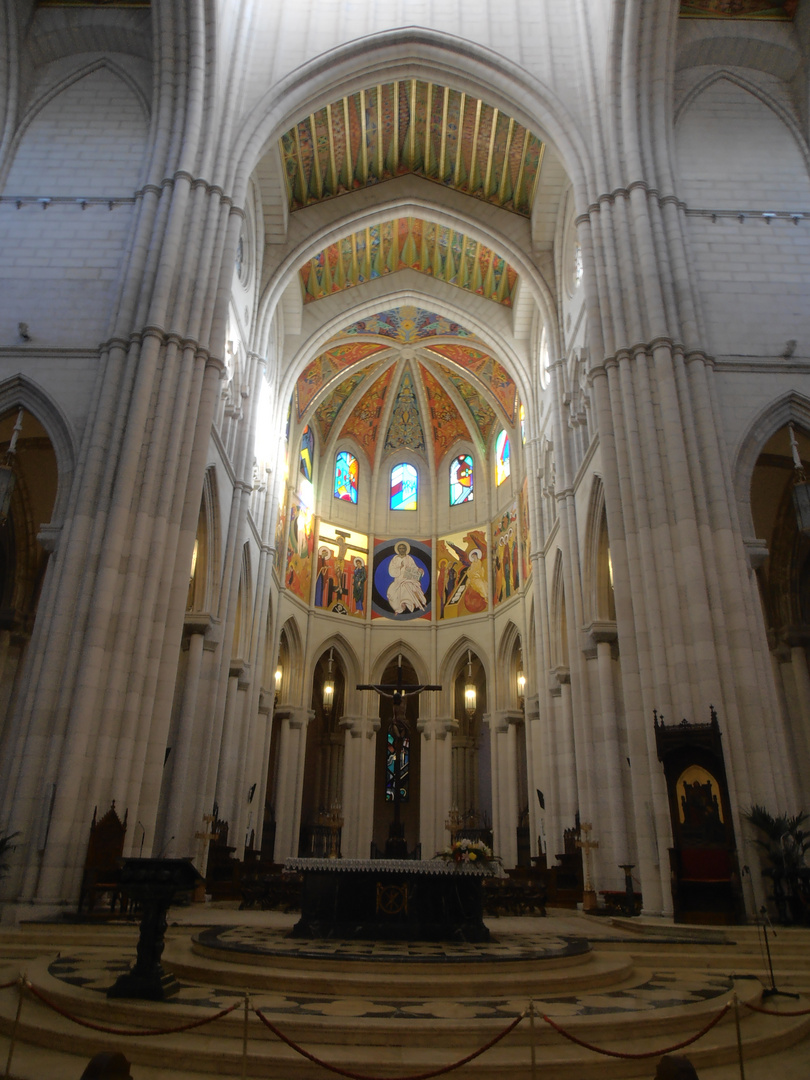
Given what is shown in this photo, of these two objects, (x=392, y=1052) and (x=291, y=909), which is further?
(x=291, y=909)

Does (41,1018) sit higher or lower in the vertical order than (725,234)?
lower

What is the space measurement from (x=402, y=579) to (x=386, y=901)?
2093cm

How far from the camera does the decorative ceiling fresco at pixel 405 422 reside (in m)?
29.8

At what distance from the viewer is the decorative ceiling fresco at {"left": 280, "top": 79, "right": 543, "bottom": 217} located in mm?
19547

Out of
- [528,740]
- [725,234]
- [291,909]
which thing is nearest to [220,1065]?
[291,909]

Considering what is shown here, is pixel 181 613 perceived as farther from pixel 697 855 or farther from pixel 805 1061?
pixel 805 1061

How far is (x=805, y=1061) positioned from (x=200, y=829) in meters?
12.5

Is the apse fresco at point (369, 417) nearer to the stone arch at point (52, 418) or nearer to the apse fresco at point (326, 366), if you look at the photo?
the apse fresco at point (326, 366)

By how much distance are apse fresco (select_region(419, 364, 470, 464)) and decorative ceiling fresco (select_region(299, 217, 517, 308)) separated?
501 centimetres

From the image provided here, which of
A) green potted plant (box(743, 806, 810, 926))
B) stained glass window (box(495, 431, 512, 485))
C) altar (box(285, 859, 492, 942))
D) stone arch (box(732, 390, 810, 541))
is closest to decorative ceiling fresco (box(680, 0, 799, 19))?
stone arch (box(732, 390, 810, 541))

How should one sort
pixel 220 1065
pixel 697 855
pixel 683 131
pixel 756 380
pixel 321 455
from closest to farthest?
pixel 220 1065 → pixel 697 855 → pixel 756 380 → pixel 683 131 → pixel 321 455

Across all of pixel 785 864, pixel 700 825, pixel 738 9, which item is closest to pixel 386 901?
pixel 700 825

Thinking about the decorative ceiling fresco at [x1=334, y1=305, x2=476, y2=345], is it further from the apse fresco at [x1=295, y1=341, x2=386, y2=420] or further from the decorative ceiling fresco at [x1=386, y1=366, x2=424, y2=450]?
the decorative ceiling fresco at [x1=386, y1=366, x2=424, y2=450]

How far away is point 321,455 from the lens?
29.3 m
